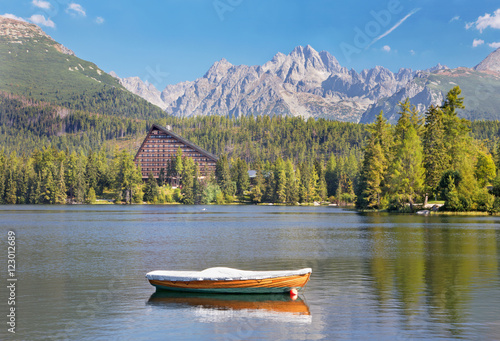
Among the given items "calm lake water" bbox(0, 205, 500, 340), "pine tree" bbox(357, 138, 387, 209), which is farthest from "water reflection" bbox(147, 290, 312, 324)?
"pine tree" bbox(357, 138, 387, 209)

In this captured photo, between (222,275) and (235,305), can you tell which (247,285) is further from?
(235,305)

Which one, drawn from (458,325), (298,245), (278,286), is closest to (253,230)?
(298,245)

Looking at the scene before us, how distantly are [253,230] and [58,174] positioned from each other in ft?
456

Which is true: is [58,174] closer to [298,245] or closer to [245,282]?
[298,245]

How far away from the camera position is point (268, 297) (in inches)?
1167

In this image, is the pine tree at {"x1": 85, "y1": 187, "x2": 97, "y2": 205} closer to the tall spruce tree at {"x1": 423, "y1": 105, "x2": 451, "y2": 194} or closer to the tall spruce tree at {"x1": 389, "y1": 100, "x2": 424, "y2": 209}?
the tall spruce tree at {"x1": 389, "y1": 100, "x2": 424, "y2": 209}

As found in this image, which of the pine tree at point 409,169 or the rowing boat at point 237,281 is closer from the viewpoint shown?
the rowing boat at point 237,281

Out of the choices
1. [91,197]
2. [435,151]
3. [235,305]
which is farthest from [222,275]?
[91,197]

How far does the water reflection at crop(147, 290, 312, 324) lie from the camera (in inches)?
1000

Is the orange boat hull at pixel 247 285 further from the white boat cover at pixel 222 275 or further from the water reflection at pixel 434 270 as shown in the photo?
the water reflection at pixel 434 270

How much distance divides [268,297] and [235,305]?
106 inches

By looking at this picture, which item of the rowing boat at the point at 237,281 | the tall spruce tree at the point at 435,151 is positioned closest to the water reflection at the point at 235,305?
the rowing boat at the point at 237,281

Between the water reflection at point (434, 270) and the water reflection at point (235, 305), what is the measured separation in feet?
16.3

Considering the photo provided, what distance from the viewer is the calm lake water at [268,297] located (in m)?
22.9
